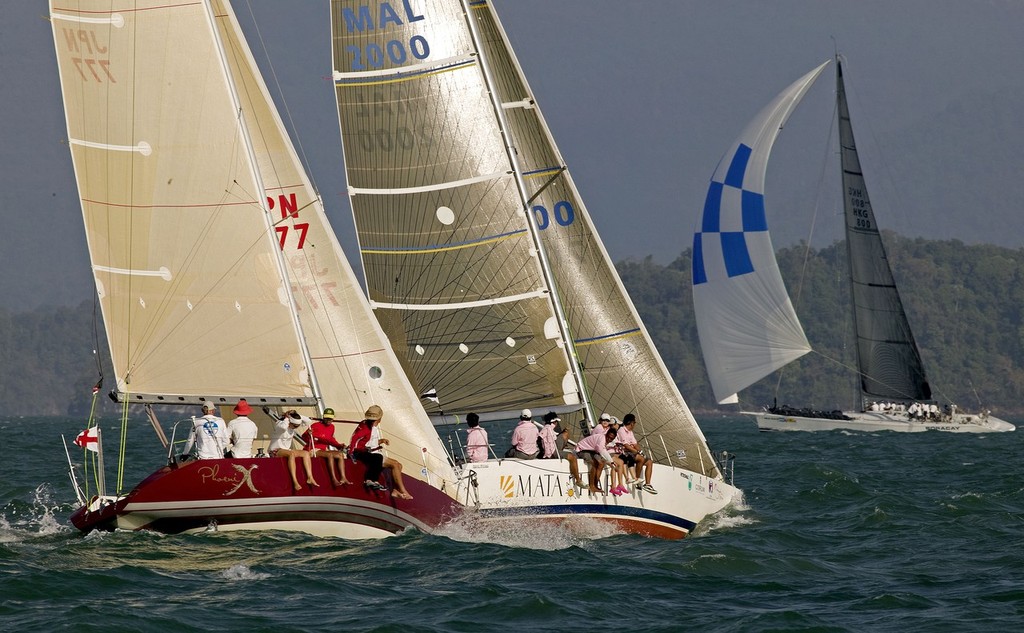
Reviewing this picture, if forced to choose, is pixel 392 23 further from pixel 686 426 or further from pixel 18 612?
pixel 18 612

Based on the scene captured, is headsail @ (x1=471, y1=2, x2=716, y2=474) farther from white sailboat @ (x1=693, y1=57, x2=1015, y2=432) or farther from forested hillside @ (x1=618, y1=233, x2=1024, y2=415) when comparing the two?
forested hillside @ (x1=618, y1=233, x2=1024, y2=415)

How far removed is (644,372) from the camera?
2152cm

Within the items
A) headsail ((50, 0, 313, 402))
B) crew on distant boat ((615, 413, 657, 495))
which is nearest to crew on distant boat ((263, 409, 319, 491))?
headsail ((50, 0, 313, 402))

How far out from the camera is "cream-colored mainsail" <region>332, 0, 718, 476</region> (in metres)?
20.8

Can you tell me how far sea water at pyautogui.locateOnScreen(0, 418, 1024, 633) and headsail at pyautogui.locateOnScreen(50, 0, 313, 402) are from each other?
197 centimetres

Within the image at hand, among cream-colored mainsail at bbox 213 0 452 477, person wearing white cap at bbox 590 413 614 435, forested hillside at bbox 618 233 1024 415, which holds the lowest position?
person wearing white cap at bbox 590 413 614 435

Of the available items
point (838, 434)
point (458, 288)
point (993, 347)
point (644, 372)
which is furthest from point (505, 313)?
point (993, 347)

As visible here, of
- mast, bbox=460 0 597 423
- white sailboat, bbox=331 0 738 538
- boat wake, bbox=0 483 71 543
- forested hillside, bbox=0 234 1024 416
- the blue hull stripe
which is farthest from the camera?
forested hillside, bbox=0 234 1024 416

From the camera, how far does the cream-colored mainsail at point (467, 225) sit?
2078cm

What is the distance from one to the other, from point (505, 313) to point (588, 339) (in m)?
1.41

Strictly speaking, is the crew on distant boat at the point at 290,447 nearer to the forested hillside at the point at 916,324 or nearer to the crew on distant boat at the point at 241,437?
the crew on distant boat at the point at 241,437

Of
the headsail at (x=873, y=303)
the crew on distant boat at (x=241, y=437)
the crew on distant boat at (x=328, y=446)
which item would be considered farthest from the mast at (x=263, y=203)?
the headsail at (x=873, y=303)

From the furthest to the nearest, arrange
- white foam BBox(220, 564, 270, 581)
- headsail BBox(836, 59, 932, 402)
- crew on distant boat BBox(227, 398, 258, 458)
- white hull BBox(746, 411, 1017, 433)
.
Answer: white hull BBox(746, 411, 1017, 433), headsail BBox(836, 59, 932, 402), crew on distant boat BBox(227, 398, 258, 458), white foam BBox(220, 564, 270, 581)

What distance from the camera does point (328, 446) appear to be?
55.3 ft
